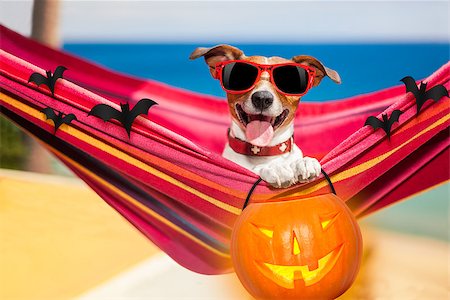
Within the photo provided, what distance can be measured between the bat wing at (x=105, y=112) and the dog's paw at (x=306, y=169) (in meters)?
0.49

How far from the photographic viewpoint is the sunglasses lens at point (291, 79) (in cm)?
170

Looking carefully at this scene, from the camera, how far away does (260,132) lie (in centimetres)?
183

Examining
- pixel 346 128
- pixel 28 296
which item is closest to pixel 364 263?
pixel 346 128

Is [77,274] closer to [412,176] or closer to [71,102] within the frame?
[71,102]

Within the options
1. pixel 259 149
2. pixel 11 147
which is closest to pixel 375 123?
pixel 259 149

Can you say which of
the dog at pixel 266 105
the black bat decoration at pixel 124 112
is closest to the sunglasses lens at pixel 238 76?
the dog at pixel 266 105

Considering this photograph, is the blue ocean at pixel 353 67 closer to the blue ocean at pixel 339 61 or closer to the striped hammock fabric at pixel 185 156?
the blue ocean at pixel 339 61

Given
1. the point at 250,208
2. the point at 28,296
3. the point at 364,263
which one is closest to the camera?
the point at 250,208

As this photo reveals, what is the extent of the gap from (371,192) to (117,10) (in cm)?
107

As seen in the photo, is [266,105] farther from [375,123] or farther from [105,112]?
[105,112]

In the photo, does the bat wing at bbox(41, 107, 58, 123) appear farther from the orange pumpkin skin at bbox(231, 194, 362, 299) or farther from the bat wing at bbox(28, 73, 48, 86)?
the orange pumpkin skin at bbox(231, 194, 362, 299)

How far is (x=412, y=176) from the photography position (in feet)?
6.22

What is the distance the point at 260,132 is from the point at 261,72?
8.0 inches

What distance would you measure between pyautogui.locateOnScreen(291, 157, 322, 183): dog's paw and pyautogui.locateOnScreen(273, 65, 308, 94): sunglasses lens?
23 cm
